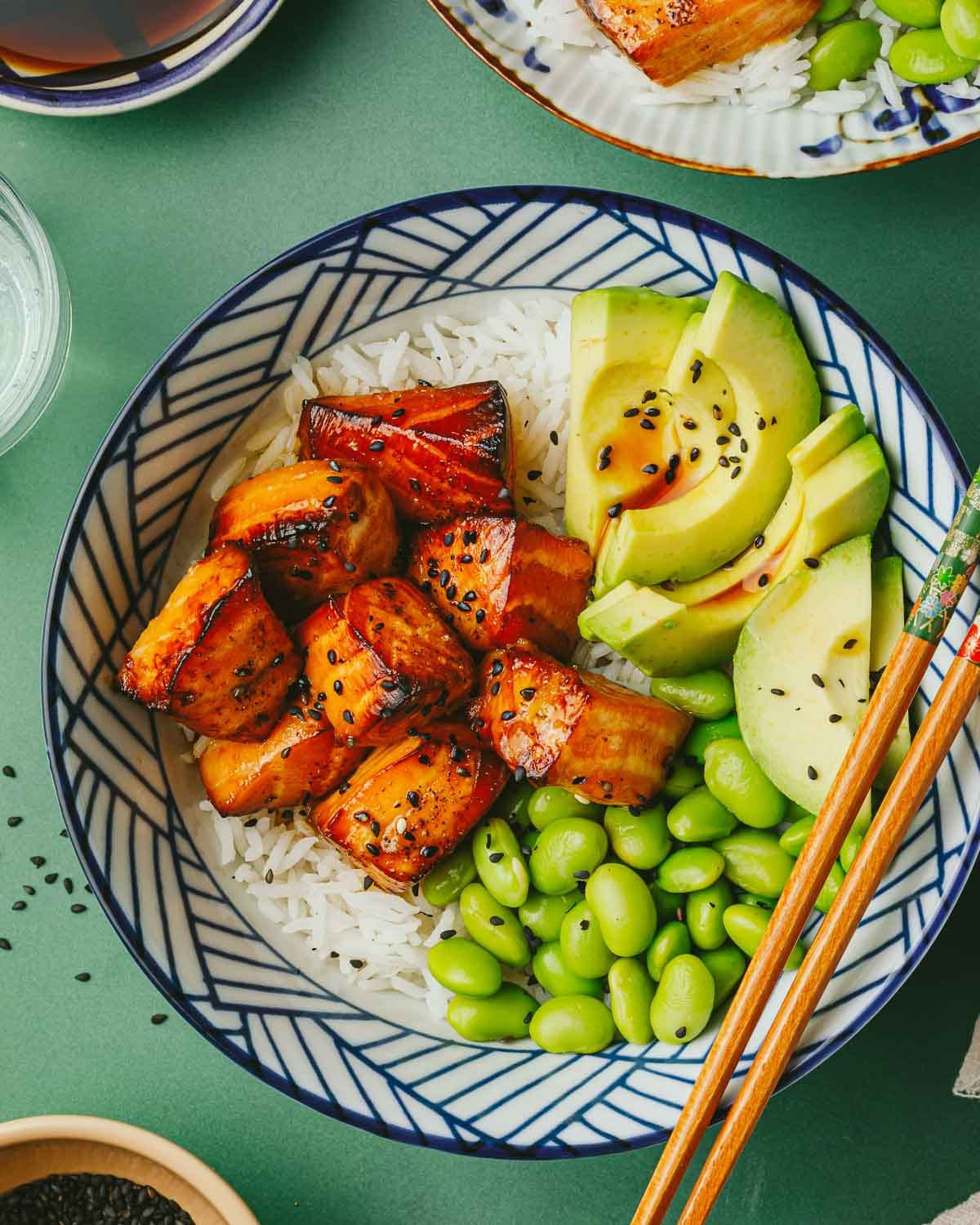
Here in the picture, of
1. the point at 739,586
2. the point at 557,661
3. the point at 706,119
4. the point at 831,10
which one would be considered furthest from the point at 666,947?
the point at 831,10

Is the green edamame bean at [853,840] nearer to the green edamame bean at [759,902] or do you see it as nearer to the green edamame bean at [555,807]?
the green edamame bean at [759,902]

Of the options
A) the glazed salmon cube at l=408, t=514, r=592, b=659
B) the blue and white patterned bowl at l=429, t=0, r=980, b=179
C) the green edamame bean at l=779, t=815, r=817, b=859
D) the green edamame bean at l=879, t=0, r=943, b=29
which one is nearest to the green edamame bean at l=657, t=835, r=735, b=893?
the green edamame bean at l=779, t=815, r=817, b=859

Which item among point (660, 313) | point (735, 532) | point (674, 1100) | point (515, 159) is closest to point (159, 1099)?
point (674, 1100)

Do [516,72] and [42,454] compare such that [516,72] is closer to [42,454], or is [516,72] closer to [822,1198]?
[42,454]

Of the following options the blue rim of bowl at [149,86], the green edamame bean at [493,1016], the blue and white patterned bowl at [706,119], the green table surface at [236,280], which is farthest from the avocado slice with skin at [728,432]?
the blue rim of bowl at [149,86]

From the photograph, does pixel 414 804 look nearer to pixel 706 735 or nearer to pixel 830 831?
pixel 706 735

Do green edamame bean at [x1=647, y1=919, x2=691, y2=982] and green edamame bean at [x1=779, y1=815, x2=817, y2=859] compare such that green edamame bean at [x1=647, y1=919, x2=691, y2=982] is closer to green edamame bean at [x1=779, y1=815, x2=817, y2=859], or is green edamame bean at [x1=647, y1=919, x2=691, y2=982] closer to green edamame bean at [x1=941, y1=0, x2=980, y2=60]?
green edamame bean at [x1=779, y1=815, x2=817, y2=859]
